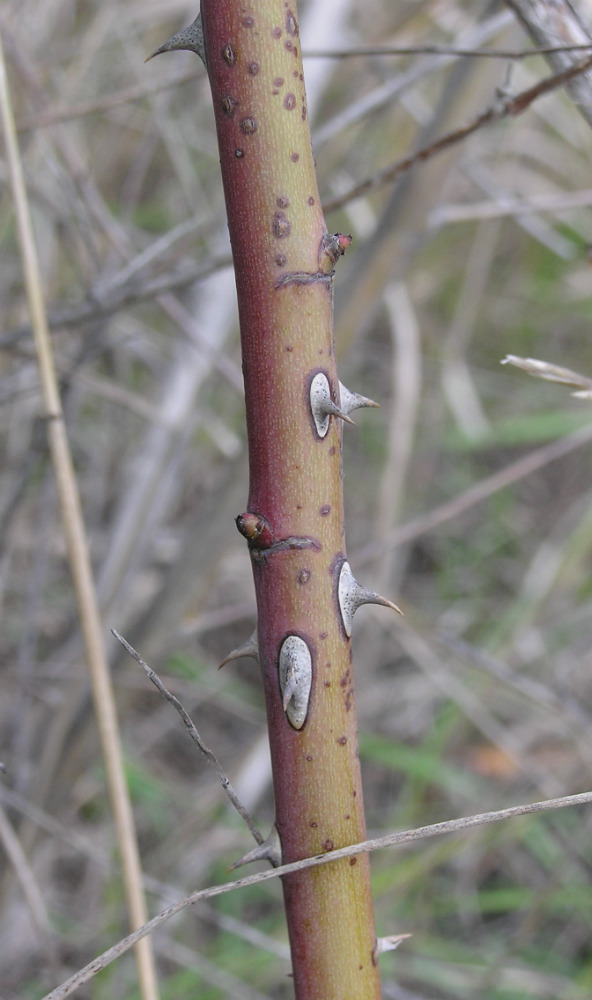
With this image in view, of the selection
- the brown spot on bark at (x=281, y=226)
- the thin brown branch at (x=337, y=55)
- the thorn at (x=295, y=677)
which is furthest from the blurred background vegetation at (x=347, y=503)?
the thorn at (x=295, y=677)

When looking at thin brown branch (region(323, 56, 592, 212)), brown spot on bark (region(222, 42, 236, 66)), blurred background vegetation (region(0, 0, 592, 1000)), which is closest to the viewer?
brown spot on bark (region(222, 42, 236, 66))

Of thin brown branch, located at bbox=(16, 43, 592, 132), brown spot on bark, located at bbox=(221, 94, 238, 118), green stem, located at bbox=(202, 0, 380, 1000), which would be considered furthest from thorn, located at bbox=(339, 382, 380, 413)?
thin brown branch, located at bbox=(16, 43, 592, 132)

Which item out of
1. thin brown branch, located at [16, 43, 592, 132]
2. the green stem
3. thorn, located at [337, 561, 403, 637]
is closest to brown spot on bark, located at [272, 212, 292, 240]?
the green stem

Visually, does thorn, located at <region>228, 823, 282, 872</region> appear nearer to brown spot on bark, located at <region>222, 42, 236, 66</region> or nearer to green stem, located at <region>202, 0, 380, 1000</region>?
green stem, located at <region>202, 0, 380, 1000</region>

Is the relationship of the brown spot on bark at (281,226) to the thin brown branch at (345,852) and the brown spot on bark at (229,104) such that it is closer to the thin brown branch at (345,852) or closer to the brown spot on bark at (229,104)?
the brown spot on bark at (229,104)

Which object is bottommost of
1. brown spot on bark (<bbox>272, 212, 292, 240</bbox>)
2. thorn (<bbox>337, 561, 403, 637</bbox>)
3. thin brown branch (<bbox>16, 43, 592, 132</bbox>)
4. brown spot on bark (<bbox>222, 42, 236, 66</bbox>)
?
thorn (<bbox>337, 561, 403, 637</bbox>)

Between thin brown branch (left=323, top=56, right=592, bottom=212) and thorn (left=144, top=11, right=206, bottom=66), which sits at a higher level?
thin brown branch (left=323, top=56, right=592, bottom=212)

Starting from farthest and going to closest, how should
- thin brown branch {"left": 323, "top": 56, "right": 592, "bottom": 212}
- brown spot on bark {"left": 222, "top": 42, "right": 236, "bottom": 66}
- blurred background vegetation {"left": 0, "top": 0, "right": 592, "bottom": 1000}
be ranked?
1. blurred background vegetation {"left": 0, "top": 0, "right": 592, "bottom": 1000}
2. thin brown branch {"left": 323, "top": 56, "right": 592, "bottom": 212}
3. brown spot on bark {"left": 222, "top": 42, "right": 236, "bottom": 66}

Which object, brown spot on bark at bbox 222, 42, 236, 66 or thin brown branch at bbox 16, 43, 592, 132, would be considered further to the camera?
thin brown branch at bbox 16, 43, 592, 132

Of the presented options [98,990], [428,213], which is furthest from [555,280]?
[98,990]
